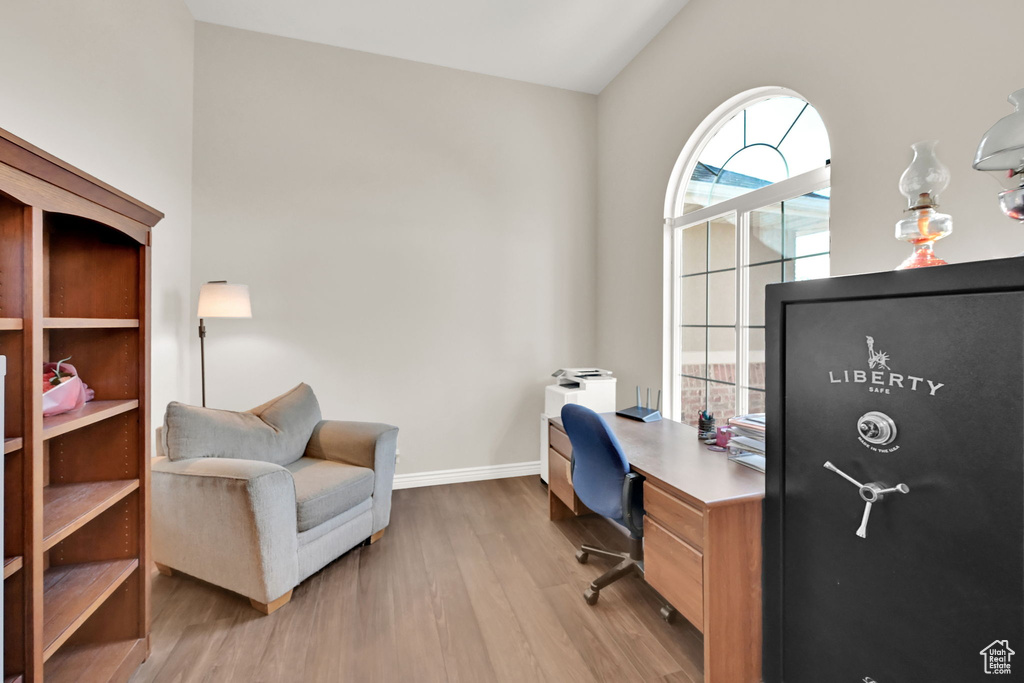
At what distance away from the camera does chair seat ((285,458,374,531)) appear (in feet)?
6.60

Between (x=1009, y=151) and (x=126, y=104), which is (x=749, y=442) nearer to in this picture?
(x=1009, y=151)

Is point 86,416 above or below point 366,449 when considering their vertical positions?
above

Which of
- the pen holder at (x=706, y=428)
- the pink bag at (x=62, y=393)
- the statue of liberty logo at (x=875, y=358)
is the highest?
the statue of liberty logo at (x=875, y=358)

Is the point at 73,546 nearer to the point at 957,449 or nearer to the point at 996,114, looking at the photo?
the point at 957,449

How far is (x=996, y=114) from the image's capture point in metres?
1.35

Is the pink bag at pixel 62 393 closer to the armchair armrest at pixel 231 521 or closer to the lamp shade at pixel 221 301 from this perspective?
the armchair armrest at pixel 231 521

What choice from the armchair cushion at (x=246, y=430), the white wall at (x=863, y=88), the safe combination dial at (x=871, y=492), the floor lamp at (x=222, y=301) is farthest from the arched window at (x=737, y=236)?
the floor lamp at (x=222, y=301)

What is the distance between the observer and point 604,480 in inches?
72.1

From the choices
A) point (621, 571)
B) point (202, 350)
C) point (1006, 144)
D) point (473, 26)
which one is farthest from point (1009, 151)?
point (202, 350)

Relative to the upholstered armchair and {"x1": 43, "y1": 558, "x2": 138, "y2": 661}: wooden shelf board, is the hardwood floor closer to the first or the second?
the upholstered armchair

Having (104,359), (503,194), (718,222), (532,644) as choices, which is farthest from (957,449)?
(503,194)

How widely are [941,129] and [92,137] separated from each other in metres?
3.29

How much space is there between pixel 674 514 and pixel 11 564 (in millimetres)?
1823

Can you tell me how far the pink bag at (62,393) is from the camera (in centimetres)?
126
